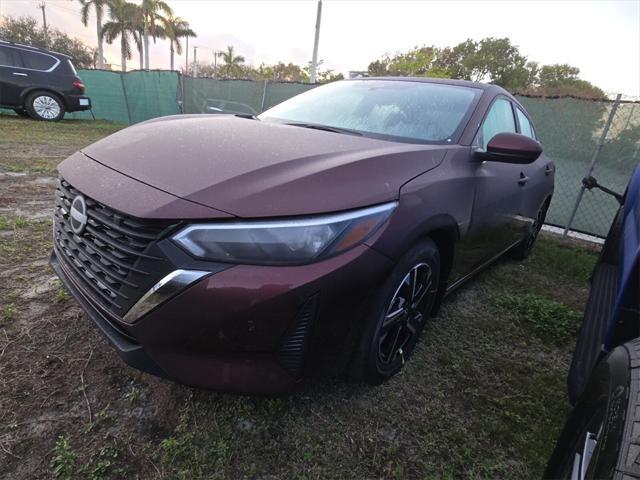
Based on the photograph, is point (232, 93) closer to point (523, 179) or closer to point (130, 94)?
point (130, 94)

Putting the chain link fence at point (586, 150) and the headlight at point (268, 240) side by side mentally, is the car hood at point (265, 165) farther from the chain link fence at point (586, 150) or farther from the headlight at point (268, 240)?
the chain link fence at point (586, 150)

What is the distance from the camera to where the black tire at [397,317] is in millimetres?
1549

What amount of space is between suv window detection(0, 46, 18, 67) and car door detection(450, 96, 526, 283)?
41.3 ft

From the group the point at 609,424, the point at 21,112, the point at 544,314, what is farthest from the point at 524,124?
the point at 21,112

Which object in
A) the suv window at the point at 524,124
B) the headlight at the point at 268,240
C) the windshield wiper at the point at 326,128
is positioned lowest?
the headlight at the point at 268,240

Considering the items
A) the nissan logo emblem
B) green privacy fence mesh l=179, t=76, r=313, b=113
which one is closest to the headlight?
the nissan logo emblem

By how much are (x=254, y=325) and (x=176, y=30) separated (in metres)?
40.5

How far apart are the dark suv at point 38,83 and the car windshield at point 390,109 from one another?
11240 mm

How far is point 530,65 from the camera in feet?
135

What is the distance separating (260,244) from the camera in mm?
1252

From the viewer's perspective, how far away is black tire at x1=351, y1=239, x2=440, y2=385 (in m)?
1.55

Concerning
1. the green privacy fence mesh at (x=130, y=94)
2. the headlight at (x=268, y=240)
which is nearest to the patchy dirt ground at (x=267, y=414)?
the headlight at (x=268, y=240)

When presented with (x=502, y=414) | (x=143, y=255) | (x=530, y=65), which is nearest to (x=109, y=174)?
(x=143, y=255)

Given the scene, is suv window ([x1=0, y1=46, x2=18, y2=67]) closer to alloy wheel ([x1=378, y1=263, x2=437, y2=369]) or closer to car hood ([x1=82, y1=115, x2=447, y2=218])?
car hood ([x1=82, y1=115, x2=447, y2=218])
